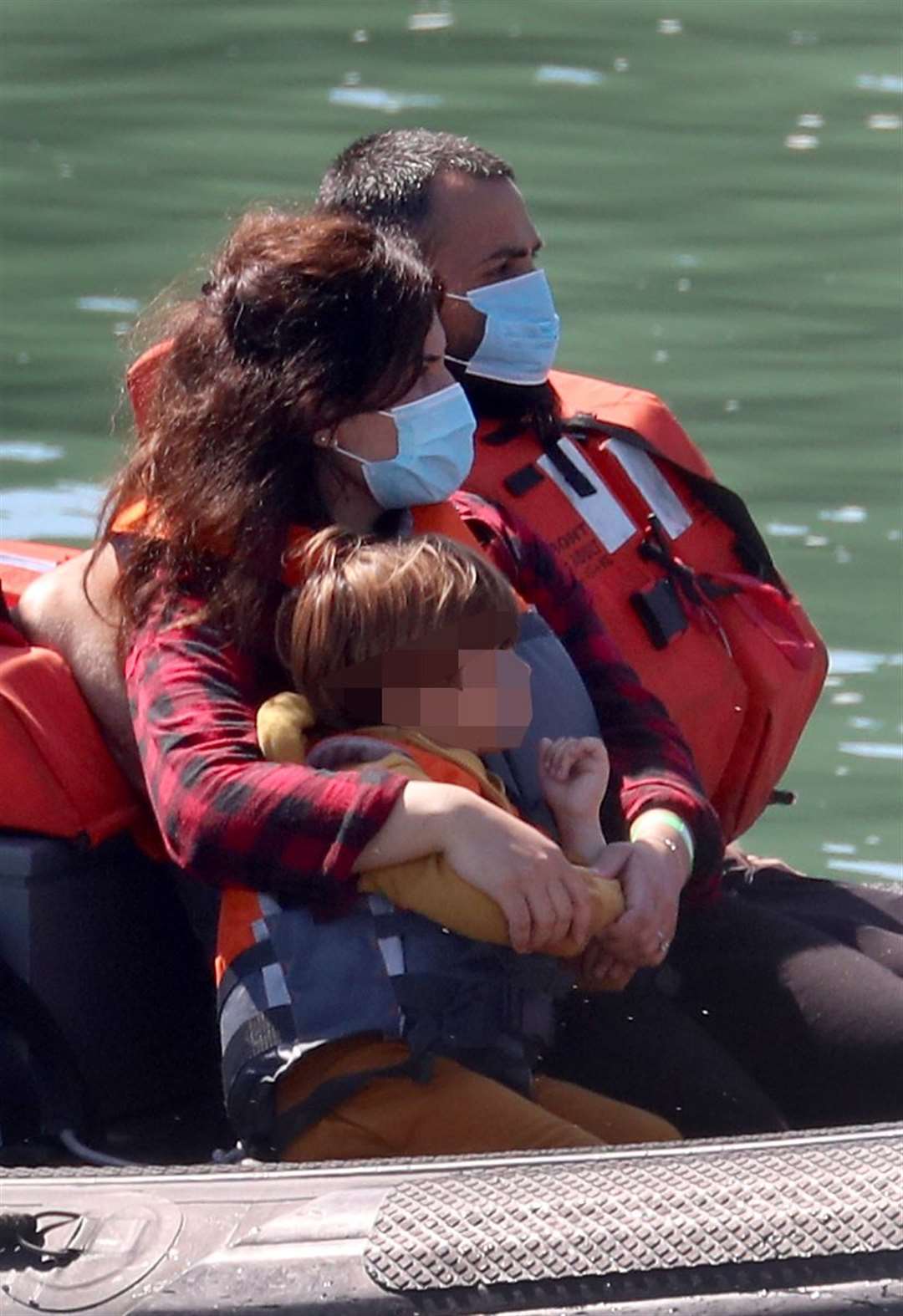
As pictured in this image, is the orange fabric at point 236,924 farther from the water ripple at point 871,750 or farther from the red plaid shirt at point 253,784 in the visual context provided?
the water ripple at point 871,750

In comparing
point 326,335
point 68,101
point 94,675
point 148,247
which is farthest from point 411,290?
point 68,101

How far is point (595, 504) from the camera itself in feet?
9.05

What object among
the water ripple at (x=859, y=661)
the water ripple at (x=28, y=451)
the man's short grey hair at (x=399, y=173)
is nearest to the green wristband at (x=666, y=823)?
the man's short grey hair at (x=399, y=173)

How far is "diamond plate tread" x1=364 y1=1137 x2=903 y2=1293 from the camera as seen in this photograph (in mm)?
1848

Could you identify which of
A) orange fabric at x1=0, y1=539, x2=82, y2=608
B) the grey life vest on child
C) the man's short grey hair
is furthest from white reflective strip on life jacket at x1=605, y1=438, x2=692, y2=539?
the grey life vest on child

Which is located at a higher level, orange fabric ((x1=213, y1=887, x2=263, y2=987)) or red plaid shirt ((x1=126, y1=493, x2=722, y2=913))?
red plaid shirt ((x1=126, y1=493, x2=722, y2=913))

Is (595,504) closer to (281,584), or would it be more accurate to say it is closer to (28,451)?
(281,584)

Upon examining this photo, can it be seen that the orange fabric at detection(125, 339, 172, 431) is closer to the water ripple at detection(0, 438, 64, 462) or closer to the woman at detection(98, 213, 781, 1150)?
the woman at detection(98, 213, 781, 1150)

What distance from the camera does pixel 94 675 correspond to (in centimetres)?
230

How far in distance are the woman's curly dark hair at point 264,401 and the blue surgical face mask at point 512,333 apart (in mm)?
483

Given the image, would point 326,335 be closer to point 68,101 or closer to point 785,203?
point 785,203

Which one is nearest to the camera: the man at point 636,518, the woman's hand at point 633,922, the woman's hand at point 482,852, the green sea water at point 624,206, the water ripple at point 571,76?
the woman's hand at point 482,852

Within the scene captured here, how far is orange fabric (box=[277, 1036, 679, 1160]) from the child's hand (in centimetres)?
24

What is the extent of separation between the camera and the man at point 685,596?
242 cm
